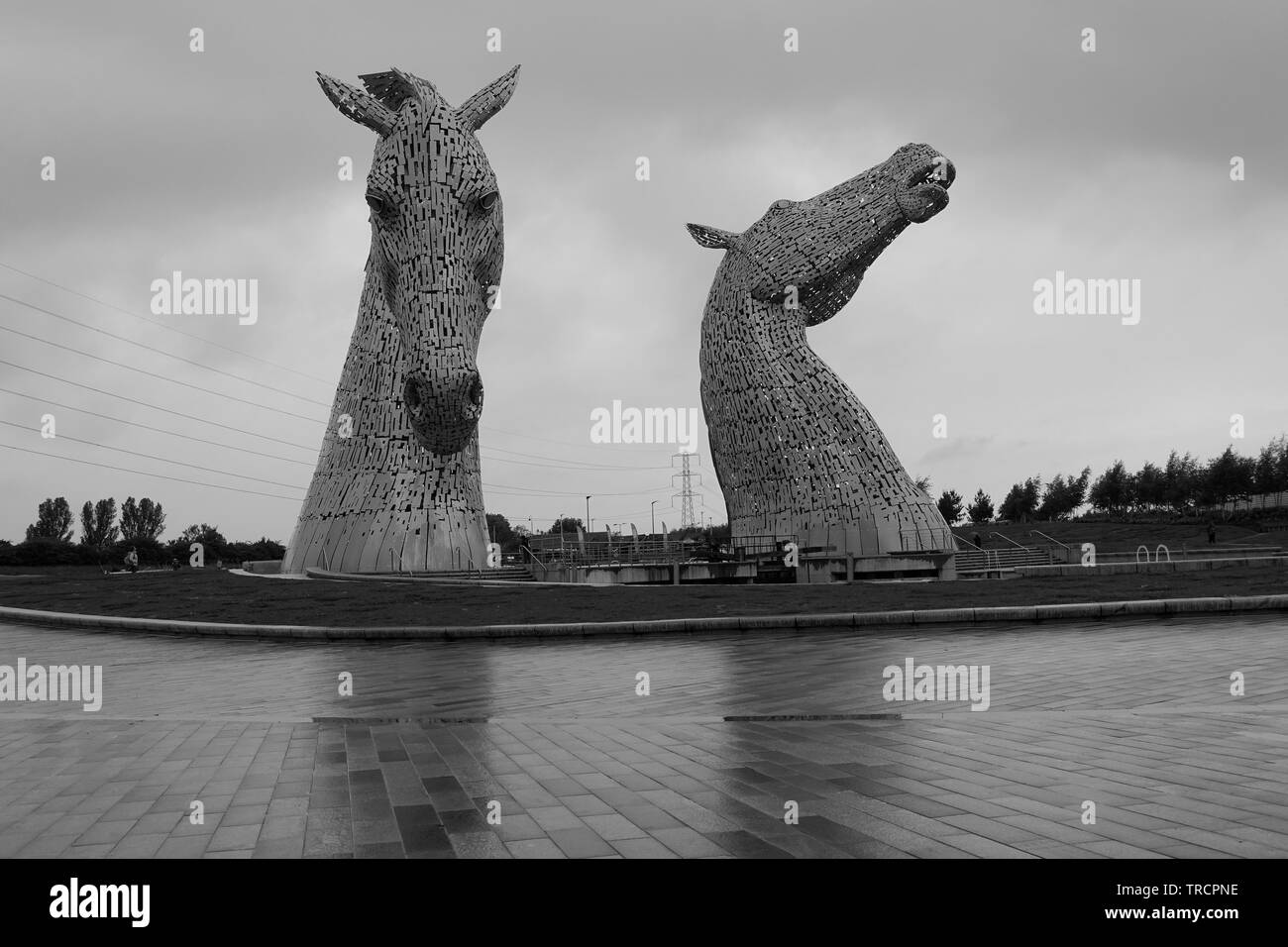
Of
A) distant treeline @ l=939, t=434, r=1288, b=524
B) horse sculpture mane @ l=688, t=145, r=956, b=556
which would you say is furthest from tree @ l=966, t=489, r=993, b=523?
horse sculpture mane @ l=688, t=145, r=956, b=556

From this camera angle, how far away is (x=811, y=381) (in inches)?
1334

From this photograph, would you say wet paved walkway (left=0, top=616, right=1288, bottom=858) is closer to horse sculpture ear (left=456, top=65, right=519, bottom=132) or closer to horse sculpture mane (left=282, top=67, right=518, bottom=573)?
horse sculpture mane (left=282, top=67, right=518, bottom=573)

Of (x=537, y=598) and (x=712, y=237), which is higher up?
(x=712, y=237)

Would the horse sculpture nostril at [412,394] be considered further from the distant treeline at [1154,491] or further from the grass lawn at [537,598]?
the distant treeline at [1154,491]

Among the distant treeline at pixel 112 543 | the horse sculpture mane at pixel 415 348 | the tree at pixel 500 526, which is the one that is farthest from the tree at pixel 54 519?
the horse sculpture mane at pixel 415 348

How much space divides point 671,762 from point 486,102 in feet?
98.5

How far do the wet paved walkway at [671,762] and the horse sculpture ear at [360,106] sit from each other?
24.3 metres

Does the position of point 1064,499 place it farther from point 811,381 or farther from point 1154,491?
point 811,381

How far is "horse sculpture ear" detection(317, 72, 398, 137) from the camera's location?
99.7 feet

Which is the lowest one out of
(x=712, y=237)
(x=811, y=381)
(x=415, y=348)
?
(x=811, y=381)

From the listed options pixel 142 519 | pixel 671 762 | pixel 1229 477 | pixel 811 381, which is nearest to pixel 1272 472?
pixel 1229 477
